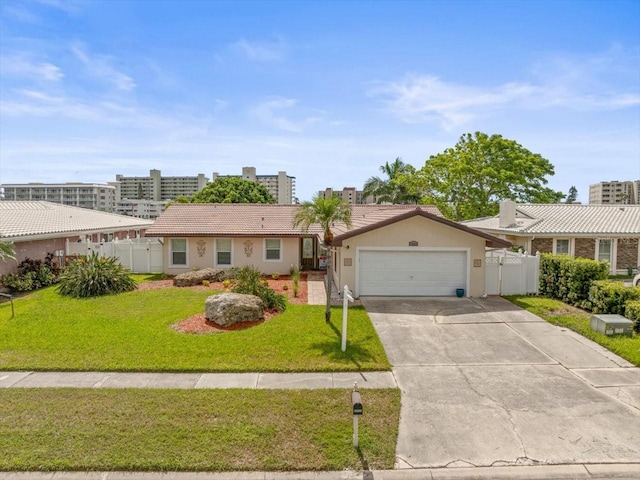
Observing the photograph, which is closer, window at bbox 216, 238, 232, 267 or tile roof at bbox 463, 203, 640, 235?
window at bbox 216, 238, 232, 267

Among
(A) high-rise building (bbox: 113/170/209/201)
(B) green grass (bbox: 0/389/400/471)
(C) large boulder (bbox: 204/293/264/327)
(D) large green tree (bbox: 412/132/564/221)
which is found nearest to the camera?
(B) green grass (bbox: 0/389/400/471)

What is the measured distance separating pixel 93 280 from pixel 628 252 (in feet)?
85.4

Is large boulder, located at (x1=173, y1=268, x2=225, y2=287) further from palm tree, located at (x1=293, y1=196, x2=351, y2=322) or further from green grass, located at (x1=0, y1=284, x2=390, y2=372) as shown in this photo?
palm tree, located at (x1=293, y1=196, x2=351, y2=322)

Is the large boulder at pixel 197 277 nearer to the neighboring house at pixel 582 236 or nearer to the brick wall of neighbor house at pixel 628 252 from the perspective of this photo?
the neighboring house at pixel 582 236

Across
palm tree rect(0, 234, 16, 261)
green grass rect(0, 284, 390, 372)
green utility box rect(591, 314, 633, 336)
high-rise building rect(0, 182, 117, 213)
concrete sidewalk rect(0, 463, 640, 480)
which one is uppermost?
high-rise building rect(0, 182, 117, 213)

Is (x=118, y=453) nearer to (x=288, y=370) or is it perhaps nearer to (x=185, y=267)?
(x=288, y=370)

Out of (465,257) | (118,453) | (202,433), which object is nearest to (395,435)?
(202,433)

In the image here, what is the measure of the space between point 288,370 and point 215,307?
4.09 m

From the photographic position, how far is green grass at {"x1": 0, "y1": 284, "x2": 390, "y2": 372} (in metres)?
9.33

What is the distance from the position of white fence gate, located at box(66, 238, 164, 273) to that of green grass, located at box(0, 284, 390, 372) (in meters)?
7.61

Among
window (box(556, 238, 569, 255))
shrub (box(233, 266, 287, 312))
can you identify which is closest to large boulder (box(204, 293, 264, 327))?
shrub (box(233, 266, 287, 312))

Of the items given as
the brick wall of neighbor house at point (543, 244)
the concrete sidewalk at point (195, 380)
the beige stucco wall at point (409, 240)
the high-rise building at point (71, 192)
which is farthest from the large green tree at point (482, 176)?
the high-rise building at point (71, 192)

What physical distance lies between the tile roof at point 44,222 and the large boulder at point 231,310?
10264mm

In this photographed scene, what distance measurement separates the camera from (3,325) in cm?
1223
